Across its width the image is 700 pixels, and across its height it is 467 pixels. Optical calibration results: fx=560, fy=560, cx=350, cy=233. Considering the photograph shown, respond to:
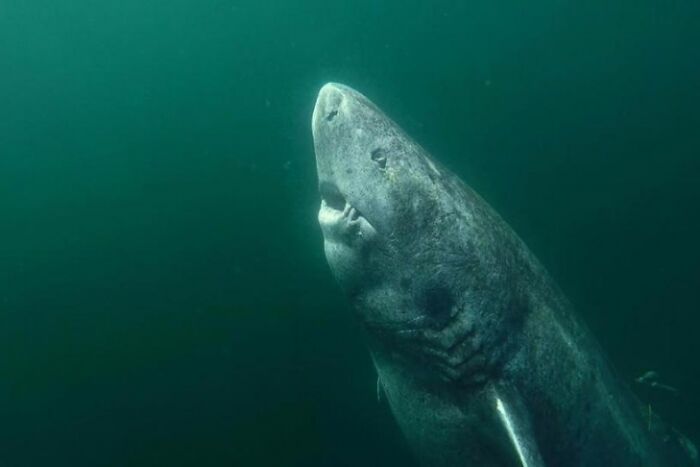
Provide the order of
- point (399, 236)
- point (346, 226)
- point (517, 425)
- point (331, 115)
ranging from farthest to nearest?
1. point (331, 115)
2. point (346, 226)
3. point (399, 236)
4. point (517, 425)

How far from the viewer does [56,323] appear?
15.4m

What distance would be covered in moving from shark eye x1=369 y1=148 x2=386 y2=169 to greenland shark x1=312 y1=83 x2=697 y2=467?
12 mm

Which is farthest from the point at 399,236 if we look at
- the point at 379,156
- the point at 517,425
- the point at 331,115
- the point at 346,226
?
the point at 517,425

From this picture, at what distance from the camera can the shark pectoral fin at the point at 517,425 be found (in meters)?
3.92

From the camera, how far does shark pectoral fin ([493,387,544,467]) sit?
3.92 m

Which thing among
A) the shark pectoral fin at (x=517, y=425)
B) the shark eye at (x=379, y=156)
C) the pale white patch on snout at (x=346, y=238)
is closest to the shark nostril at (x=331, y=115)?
the shark eye at (x=379, y=156)

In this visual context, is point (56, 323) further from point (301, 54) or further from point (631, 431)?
point (301, 54)

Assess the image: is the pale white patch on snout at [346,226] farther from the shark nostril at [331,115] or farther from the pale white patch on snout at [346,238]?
the shark nostril at [331,115]

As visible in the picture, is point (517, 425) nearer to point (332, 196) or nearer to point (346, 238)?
point (346, 238)

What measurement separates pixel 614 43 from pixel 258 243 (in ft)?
72.8

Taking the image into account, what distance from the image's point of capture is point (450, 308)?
4.35 metres

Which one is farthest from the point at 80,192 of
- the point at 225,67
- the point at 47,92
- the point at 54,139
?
the point at 225,67

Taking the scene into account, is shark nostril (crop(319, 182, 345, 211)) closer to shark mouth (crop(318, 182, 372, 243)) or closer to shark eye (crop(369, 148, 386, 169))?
→ shark mouth (crop(318, 182, 372, 243))

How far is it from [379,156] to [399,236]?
659 millimetres
